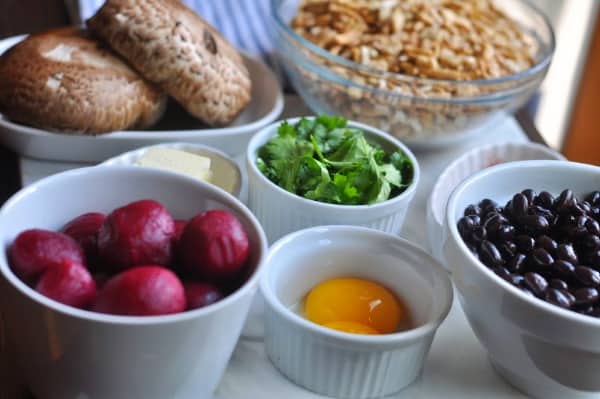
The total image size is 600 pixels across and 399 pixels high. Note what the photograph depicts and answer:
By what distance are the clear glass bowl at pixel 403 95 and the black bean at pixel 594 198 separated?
1.02 ft

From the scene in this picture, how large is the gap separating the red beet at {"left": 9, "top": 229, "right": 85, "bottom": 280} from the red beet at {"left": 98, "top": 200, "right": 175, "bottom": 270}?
33 millimetres

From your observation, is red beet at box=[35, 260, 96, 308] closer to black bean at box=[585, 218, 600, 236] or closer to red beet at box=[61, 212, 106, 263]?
red beet at box=[61, 212, 106, 263]

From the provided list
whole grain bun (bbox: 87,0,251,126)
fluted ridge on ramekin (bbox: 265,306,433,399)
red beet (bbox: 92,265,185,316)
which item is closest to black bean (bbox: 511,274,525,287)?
fluted ridge on ramekin (bbox: 265,306,433,399)

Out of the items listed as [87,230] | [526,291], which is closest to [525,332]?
[526,291]

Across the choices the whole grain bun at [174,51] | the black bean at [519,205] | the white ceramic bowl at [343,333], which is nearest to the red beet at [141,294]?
the white ceramic bowl at [343,333]

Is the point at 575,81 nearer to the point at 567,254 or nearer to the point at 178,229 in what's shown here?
the point at 567,254

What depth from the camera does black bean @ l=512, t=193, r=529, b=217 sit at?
33.7 inches

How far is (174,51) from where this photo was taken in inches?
43.5

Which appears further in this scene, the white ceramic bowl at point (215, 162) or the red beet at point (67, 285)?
the white ceramic bowl at point (215, 162)

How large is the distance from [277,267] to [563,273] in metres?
0.31

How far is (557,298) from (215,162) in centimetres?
53

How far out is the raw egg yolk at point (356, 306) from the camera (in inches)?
33.6

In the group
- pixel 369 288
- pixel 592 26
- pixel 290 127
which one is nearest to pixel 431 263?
pixel 369 288

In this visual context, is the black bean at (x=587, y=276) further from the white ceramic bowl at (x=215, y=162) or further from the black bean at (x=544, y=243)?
the white ceramic bowl at (x=215, y=162)
